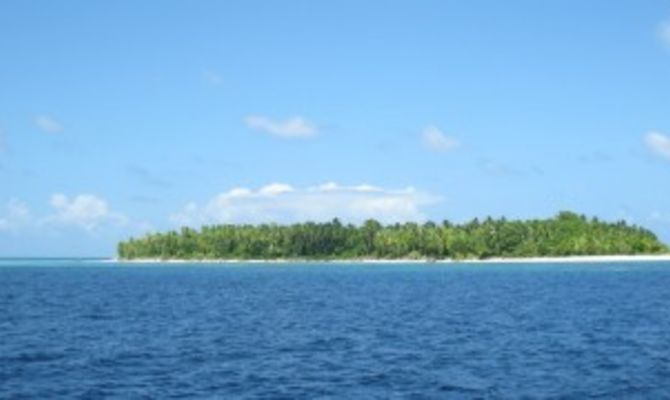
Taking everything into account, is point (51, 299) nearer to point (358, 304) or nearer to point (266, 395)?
point (358, 304)

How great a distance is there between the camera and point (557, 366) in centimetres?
4762

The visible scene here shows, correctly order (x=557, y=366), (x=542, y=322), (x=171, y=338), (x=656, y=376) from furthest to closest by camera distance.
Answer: (x=542, y=322) → (x=171, y=338) → (x=557, y=366) → (x=656, y=376)

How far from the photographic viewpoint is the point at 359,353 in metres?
54.0

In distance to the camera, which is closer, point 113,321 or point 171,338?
point 171,338

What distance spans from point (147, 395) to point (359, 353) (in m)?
17.7

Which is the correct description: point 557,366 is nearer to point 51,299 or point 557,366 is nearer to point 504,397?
point 504,397

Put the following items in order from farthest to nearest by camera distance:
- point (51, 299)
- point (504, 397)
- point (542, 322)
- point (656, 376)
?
point (51, 299) < point (542, 322) < point (656, 376) < point (504, 397)

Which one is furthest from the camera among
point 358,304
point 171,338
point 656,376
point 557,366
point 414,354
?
point 358,304

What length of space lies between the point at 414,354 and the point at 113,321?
116 feet

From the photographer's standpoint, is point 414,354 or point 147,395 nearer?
point 147,395

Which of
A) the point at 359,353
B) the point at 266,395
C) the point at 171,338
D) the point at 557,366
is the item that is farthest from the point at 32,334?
the point at 557,366

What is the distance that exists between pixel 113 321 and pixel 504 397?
48344mm

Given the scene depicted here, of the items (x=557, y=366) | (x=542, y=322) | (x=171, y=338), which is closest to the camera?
(x=557, y=366)

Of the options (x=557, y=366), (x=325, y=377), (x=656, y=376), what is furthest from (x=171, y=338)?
(x=656, y=376)
